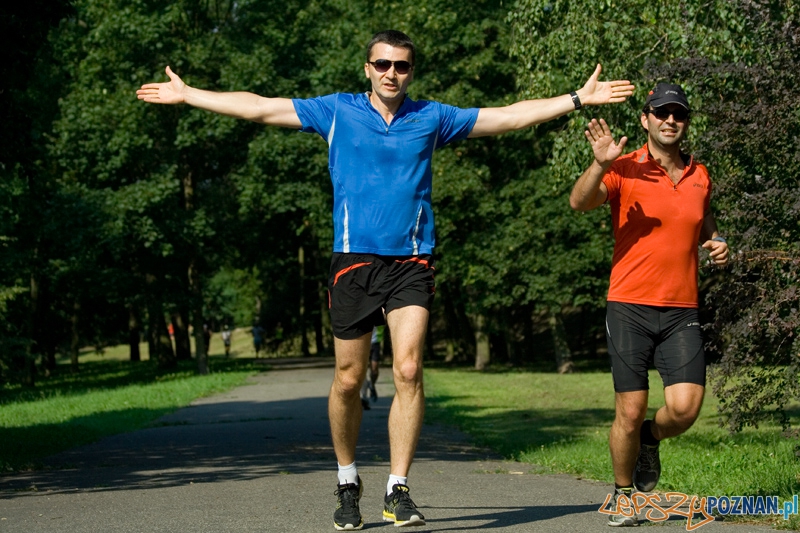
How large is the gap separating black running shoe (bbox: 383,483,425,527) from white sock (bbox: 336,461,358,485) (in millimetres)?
296

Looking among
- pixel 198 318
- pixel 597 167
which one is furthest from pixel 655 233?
pixel 198 318

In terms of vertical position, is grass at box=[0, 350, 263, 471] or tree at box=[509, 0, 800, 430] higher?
tree at box=[509, 0, 800, 430]

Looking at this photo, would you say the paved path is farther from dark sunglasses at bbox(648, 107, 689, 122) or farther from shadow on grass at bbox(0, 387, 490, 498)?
dark sunglasses at bbox(648, 107, 689, 122)

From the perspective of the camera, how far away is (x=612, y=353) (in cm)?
609

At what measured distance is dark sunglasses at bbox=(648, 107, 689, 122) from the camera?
6.08 metres

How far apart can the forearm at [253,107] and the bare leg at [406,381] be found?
4.03ft

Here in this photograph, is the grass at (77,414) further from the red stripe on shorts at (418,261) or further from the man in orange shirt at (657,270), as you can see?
the man in orange shirt at (657,270)

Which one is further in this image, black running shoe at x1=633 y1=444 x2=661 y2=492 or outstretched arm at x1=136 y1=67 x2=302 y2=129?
black running shoe at x1=633 y1=444 x2=661 y2=492

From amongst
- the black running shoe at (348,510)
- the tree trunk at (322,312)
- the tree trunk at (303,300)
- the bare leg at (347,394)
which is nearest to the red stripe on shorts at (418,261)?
the bare leg at (347,394)

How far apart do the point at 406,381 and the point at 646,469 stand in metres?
1.50

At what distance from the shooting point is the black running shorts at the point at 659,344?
5.99 m

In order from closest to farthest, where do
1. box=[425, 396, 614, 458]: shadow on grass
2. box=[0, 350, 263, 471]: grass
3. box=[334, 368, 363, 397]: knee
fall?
box=[334, 368, 363, 397]: knee < box=[0, 350, 263, 471]: grass < box=[425, 396, 614, 458]: shadow on grass

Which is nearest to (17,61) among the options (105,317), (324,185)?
(324,185)

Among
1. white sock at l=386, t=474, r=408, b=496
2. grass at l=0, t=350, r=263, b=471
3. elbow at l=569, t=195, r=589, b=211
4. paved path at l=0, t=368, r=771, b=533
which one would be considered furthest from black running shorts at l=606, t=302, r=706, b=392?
grass at l=0, t=350, r=263, b=471
